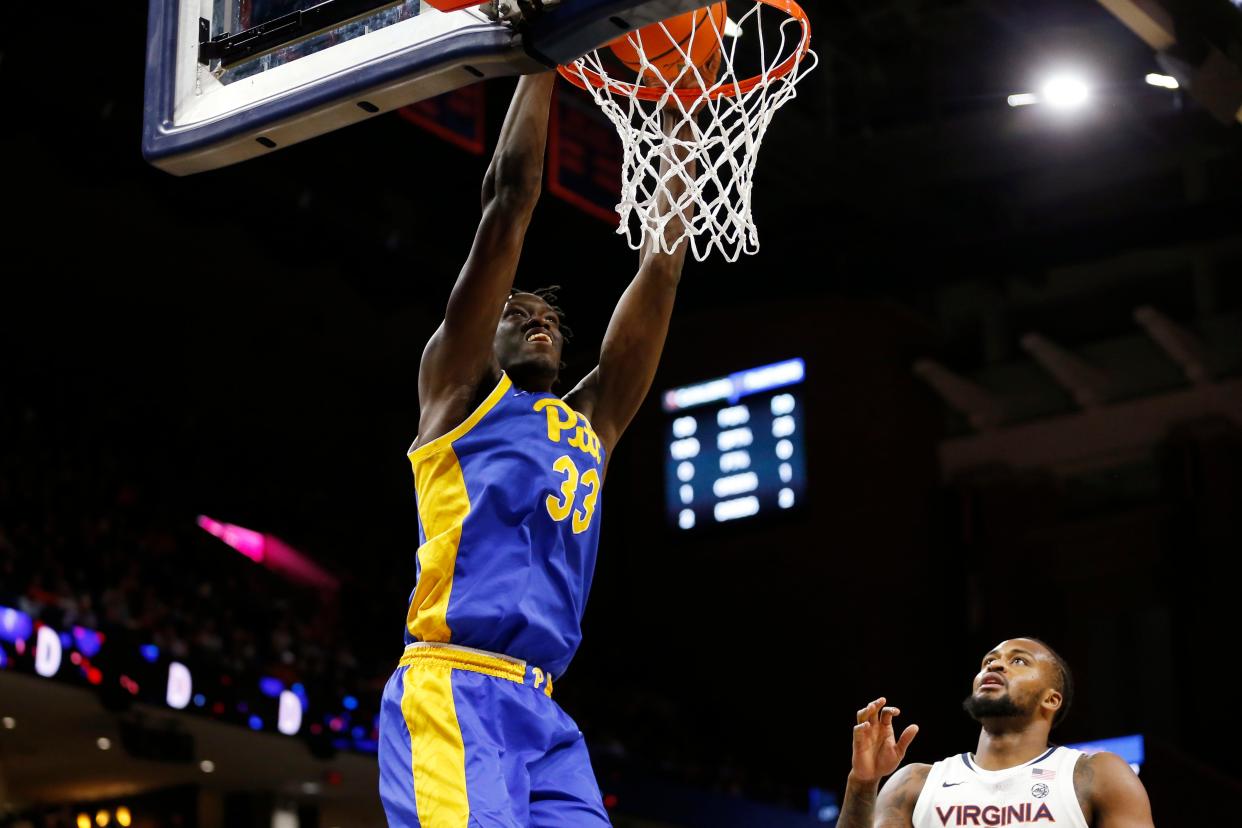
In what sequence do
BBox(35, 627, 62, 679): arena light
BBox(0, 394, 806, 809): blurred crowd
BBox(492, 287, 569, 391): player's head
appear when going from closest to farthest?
BBox(492, 287, 569, 391): player's head
BBox(35, 627, 62, 679): arena light
BBox(0, 394, 806, 809): blurred crowd

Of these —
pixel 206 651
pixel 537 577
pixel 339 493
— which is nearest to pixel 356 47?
pixel 537 577

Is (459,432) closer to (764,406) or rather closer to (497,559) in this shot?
(497,559)

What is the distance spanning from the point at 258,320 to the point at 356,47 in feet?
47.0

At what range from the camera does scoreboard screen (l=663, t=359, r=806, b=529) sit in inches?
622

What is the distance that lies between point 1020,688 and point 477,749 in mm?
1857

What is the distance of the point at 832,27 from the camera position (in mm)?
14820

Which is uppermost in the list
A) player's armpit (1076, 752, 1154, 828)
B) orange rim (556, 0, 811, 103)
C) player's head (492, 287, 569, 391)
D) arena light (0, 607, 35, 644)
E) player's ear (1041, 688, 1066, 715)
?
orange rim (556, 0, 811, 103)

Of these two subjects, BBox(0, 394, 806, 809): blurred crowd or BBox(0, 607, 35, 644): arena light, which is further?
BBox(0, 394, 806, 809): blurred crowd

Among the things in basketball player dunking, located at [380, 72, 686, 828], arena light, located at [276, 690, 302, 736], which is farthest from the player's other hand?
arena light, located at [276, 690, 302, 736]

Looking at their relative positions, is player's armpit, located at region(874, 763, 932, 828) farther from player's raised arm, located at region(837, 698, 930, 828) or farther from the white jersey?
player's raised arm, located at region(837, 698, 930, 828)

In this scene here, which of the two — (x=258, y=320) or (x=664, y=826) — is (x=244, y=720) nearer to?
(x=664, y=826)

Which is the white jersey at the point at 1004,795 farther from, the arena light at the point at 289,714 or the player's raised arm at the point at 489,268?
the arena light at the point at 289,714

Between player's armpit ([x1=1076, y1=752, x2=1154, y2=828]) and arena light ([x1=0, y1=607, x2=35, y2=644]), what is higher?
arena light ([x1=0, y1=607, x2=35, y2=644])

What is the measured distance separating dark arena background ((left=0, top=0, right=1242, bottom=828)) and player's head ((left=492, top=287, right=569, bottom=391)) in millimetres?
8748
